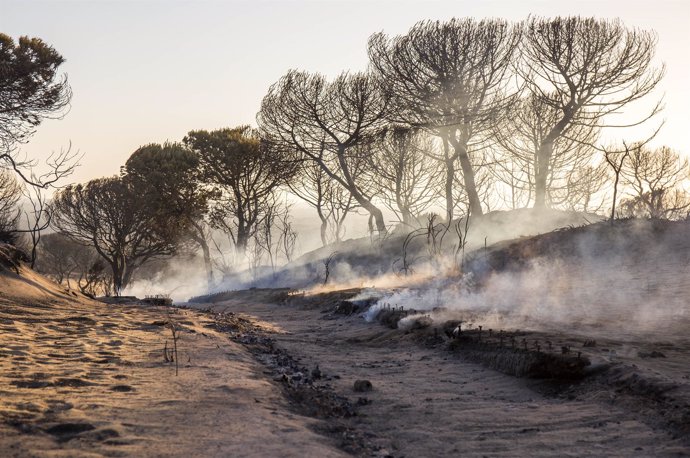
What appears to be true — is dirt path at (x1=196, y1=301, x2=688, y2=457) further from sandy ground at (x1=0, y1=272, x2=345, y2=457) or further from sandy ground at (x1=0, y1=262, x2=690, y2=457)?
sandy ground at (x1=0, y1=272, x2=345, y2=457)

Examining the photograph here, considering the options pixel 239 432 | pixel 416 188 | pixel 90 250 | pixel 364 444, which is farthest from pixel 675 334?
pixel 90 250

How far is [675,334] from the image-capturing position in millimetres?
8797

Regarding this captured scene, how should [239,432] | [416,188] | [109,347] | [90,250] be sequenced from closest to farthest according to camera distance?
[239,432] < [109,347] < [416,188] < [90,250]

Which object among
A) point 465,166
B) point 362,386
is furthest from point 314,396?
point 465,166

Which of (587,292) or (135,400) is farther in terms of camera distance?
(587,292)

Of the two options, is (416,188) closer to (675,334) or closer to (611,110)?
(611,110)

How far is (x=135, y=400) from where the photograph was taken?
4.97m

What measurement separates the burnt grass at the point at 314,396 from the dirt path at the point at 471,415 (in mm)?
113

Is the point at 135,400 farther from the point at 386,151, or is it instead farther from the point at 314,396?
the point at 386,151

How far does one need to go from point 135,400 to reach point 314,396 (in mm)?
1800

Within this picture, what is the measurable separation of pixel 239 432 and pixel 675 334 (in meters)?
7.09

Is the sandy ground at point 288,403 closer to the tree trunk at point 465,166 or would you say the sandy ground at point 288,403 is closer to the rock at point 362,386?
the rock at point 362,386

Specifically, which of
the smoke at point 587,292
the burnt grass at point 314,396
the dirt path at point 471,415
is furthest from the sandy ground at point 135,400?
the smoke at point 587,292

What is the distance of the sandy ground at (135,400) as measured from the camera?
396 centimetres
